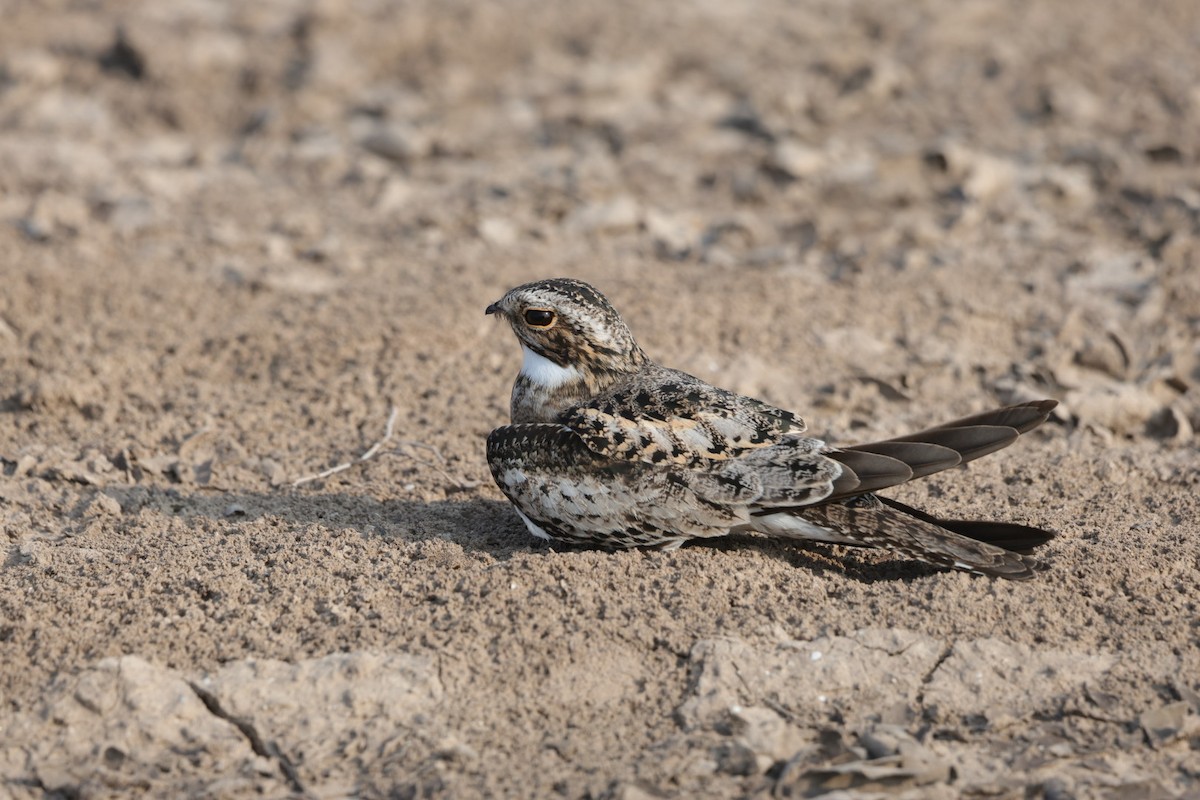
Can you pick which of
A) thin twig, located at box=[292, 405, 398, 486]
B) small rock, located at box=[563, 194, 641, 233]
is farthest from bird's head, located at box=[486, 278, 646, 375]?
small rock, located at box=[563, 194, 641, 233]

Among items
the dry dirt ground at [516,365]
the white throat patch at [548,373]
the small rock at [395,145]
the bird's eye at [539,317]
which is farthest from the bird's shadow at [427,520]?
the small rock at [395,145]

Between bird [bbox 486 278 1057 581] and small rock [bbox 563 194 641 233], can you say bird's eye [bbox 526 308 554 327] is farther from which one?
small rock [bbox 563 194 641 233]

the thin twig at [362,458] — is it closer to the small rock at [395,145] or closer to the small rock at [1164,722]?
the small rock at [1164,722]

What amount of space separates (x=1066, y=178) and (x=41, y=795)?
7.07 meters

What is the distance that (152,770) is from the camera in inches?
148

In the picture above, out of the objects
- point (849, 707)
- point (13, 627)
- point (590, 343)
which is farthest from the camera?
point (590, 343)

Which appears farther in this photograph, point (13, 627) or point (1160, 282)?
point (1160, 282)

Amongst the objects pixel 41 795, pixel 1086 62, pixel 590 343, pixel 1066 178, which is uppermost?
pixel 1086 62

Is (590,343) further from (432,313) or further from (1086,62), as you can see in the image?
(1086,62)

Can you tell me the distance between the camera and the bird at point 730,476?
4.36 metres

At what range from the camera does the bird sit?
4.36 metres

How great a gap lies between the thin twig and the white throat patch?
1.02m

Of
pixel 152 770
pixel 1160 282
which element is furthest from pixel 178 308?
pixel 1160 282

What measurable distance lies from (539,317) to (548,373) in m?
0.21
